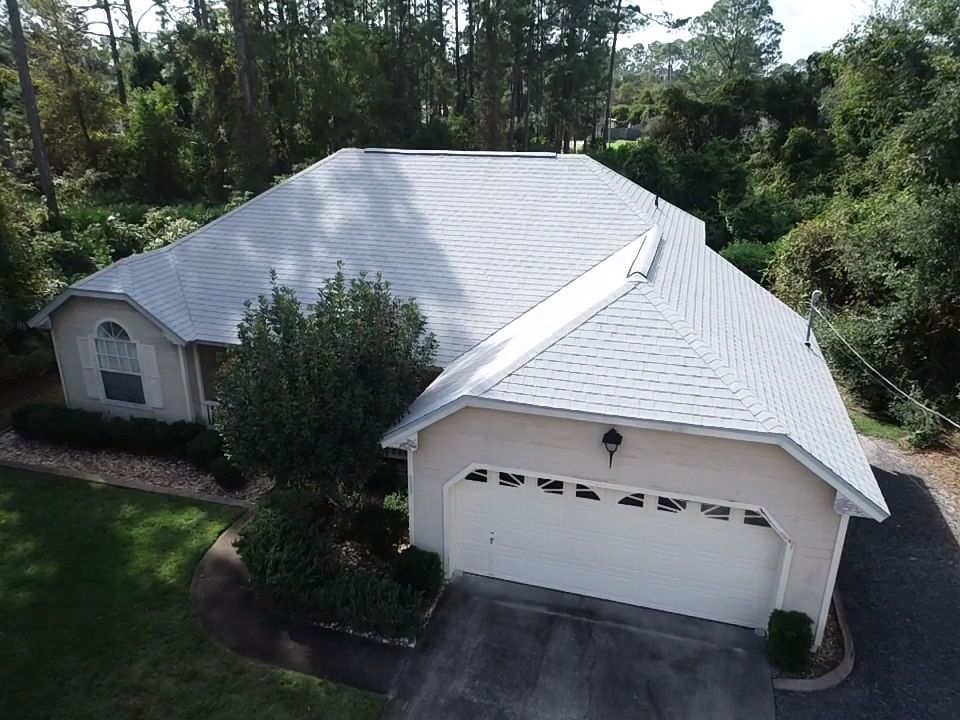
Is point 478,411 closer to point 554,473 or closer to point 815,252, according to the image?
point 554,473

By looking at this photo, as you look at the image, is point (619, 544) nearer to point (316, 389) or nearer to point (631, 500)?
point (631, 500)

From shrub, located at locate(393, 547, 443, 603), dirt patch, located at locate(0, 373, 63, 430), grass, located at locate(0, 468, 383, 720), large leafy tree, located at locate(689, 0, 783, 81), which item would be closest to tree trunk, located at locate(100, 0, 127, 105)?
dirt patch, located at locate(0, 373, 63, 430)

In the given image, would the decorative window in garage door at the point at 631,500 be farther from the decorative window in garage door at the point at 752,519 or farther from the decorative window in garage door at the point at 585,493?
the decorative window in garage door at the point at 752,519

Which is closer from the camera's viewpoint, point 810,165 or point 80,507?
point 80,507

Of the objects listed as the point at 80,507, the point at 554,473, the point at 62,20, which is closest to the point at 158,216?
the point at 62,20

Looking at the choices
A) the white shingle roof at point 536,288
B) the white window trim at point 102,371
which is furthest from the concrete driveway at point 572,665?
the white window trim at point 102,371

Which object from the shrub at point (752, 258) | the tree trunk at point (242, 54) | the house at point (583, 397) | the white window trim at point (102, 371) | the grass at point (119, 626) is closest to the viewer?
the grass at point (119, 626)

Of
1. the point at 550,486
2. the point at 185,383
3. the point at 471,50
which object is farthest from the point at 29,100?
the point at 471,50

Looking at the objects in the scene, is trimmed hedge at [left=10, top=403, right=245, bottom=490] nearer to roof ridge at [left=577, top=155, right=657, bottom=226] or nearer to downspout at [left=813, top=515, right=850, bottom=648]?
roof ridge at [left=577, top=155, right=657, bottom=226]
